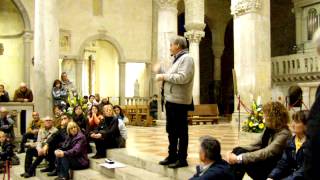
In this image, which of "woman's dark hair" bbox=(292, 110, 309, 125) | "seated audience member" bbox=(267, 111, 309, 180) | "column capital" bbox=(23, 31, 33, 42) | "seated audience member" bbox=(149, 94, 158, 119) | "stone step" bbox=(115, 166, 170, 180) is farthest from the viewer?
"column capital" bbox=(23, 31, 33, 42)

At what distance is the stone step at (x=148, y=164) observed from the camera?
588 cm

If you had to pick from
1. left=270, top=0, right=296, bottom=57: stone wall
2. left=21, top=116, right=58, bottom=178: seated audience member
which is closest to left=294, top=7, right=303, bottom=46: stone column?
left=270, top=0, right=296, bottom=57: stone wall

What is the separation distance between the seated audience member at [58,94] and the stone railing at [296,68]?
32.4 ft

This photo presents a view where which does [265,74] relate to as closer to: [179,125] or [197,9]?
[179,125]

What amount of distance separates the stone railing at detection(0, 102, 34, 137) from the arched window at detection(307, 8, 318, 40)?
12.9 metres

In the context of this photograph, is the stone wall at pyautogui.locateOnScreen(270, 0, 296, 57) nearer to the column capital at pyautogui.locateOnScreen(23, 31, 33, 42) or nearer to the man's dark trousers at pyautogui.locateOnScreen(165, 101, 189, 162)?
the column capital at pyautogui.locateOnScreen(23, 31, 33, 42)

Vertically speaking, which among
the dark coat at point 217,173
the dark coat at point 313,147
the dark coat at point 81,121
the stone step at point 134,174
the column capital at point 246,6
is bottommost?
the stone step at point 134,174

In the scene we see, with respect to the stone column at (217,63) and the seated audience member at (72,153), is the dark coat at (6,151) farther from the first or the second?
the stone column at (217,63)

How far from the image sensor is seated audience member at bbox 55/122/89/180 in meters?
8.61

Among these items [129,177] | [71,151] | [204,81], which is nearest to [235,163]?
[129,177]

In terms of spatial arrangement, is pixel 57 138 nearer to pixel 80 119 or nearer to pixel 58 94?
pixel 80 119

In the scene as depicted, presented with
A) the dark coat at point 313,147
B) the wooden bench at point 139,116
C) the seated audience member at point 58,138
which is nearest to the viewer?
the dark coat at point 313,147

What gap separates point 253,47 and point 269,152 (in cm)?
577

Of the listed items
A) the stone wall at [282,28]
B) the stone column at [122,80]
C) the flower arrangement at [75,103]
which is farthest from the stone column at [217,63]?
the flower arrangement at [75,103]
